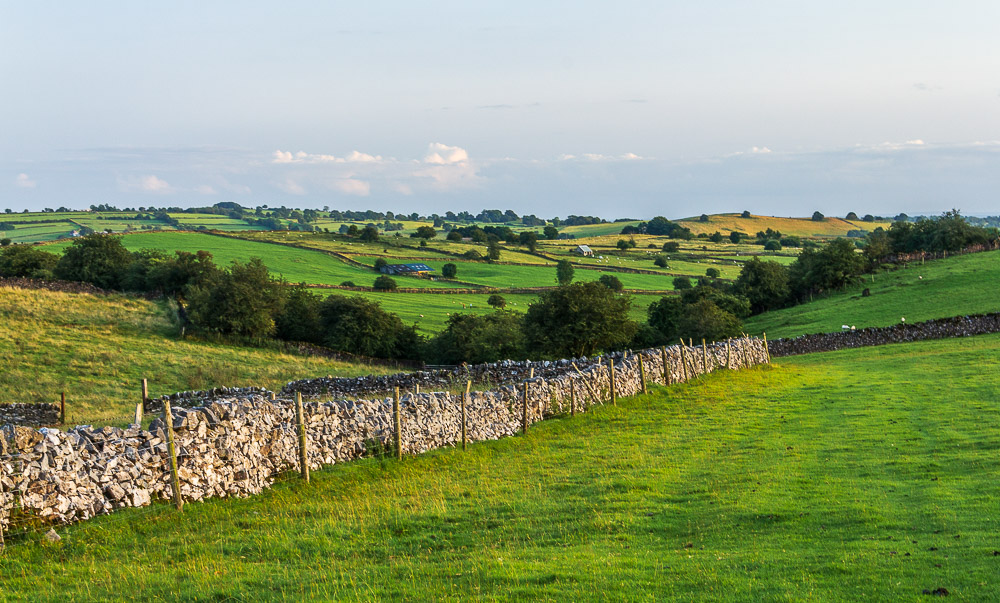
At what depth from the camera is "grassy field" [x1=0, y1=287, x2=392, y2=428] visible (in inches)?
1372

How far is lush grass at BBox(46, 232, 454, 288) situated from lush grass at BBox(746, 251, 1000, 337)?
53300 mm

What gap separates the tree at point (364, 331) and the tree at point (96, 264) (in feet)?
95.5

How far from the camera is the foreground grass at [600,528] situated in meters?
9.88

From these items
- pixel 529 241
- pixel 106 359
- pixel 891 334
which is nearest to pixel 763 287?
pixel 891 334

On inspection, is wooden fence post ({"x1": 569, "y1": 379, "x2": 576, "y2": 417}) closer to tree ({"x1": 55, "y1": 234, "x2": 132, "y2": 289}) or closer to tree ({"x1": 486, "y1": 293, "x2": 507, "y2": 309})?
tree ({"x1": 486, "y1": 293, "x2": 507, "y2": 309})

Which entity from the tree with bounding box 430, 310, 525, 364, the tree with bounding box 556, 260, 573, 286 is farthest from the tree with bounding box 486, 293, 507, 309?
the tree with bounding box 430, 310, 525, 364

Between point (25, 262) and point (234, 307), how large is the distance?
148 ft

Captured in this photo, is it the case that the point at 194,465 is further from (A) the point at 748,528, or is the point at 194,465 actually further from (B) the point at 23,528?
(A) the point at 748,528

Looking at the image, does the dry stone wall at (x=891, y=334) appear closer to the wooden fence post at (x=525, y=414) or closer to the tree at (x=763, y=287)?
the tree at (x=763, y=287)

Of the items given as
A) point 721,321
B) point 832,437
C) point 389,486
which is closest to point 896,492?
point 832,437

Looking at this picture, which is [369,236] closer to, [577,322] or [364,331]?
[364,331]

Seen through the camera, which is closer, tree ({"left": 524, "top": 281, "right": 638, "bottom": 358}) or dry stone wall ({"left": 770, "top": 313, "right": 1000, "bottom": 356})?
tree ({"left": 524, "top": 281, "right": 638, "bottom": 358})

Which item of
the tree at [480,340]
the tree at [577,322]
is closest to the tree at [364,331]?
the tree at [480,340]

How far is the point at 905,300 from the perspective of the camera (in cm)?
6288
